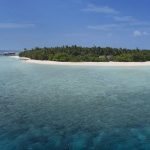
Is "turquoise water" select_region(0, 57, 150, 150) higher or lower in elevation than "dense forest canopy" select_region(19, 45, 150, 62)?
lower

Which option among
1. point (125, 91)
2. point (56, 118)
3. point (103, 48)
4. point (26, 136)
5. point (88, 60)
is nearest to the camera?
point (26, 136)

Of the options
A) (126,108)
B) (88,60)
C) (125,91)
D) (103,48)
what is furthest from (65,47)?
(126,108)

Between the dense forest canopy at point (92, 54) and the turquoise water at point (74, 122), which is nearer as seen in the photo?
the turquoise water at point (74, 122)

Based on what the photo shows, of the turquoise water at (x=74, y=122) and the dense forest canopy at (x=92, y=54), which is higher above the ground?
the dense forest canopy at (x=92, y=54)

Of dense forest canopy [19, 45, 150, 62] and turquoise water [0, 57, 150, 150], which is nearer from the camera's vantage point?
turquoise water [0, 57, 150, 150]

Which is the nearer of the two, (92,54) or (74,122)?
(74,122)

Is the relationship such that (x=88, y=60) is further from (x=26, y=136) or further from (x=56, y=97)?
(x=26, y=136)

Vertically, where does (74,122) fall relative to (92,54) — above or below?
below

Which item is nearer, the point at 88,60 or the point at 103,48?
the point at 88,60
